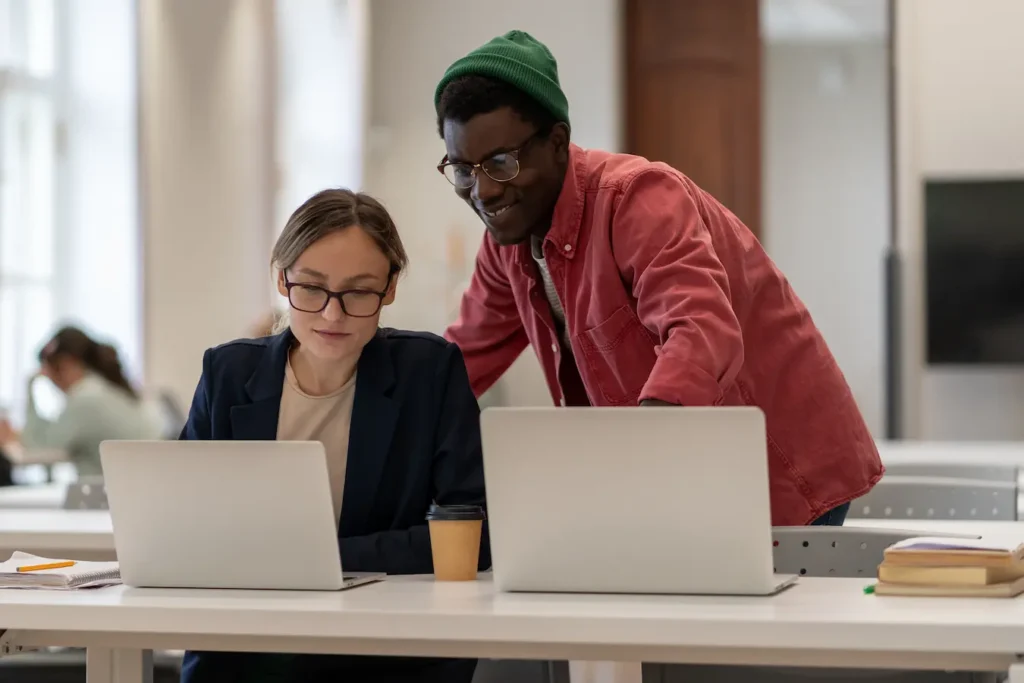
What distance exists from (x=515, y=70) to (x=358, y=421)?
526 millimetres

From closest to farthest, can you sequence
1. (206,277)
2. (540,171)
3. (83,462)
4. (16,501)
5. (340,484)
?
1. (540,171)
2. (340,484)
3. (16,501)
4. (83,462)
5. (206,277)

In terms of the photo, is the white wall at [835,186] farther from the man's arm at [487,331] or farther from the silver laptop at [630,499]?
the silver laptop at [630,499]

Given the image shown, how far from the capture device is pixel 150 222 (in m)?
6.23

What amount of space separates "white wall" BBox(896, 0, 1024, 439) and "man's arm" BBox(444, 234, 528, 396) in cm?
522

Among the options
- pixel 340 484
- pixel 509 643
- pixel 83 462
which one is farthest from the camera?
pixel 83 462

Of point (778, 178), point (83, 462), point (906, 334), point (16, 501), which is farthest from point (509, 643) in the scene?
point (778, 178)

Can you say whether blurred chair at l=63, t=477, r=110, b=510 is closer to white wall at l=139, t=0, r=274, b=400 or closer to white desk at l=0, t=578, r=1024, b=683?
white desk at l=0, t=578, r=1024, b=683

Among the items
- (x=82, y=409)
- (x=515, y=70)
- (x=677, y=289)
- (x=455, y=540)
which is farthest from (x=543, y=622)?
(x=82, y=409)

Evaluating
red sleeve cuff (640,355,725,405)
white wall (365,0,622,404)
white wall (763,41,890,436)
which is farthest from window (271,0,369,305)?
red sleeve cuff (640,355,725,405)

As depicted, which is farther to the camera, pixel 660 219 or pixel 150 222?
pixel 150 222

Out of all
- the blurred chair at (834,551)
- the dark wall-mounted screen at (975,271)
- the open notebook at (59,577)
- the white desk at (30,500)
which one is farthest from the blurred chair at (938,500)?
the dark wall-mounted screen at (975,271)

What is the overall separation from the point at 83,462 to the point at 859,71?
7.53 m

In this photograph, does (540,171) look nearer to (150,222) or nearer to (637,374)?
(637,374)

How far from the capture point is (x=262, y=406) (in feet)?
6.55
